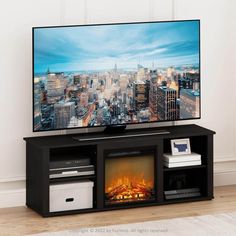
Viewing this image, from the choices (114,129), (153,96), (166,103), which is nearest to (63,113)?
(114,129)

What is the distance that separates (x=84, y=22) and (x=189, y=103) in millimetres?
1065

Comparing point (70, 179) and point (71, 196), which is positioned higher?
point (70, 179)

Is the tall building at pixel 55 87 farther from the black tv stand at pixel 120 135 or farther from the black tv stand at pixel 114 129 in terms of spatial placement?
the black tv stand at pixel 114 129

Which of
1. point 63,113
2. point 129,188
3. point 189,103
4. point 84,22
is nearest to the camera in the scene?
point 63,113

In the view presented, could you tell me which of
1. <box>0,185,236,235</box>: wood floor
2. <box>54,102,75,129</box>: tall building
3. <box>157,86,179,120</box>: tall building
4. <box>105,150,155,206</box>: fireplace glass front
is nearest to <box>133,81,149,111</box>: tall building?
<box>157,86,179,120</box>: tall building

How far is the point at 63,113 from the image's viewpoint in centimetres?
582

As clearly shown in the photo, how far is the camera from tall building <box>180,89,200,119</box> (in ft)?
20.2

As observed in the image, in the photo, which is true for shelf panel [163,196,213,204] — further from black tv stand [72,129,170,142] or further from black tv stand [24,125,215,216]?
black tv stand [72,129,170,142]

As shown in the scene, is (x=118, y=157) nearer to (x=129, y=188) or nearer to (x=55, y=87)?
(x=129, y=188)

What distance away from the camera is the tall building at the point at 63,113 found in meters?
5.80

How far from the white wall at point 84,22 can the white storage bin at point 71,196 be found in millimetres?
460

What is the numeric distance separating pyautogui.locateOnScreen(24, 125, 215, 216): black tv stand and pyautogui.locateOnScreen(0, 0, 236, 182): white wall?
0.63ft

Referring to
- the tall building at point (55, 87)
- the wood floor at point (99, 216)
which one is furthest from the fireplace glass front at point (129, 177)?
the tall building at point (55, 87)

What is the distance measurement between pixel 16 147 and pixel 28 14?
1.03 meters
